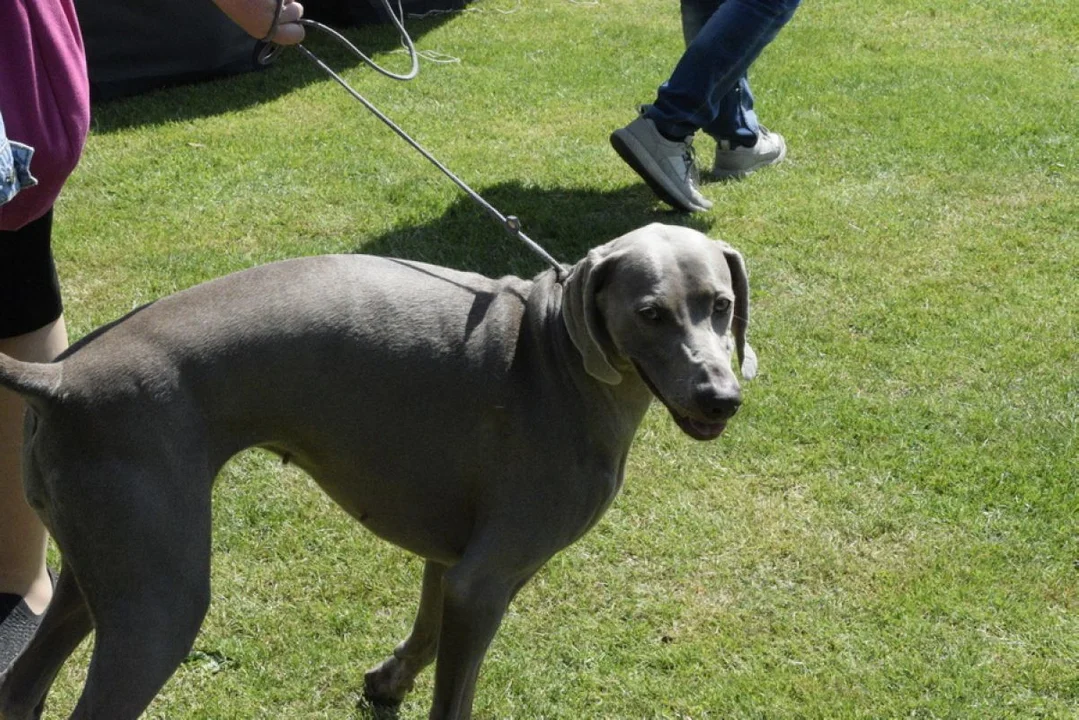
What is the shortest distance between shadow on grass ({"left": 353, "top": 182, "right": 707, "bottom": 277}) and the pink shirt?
Result: 9.52 ft

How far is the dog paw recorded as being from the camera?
10.9ft

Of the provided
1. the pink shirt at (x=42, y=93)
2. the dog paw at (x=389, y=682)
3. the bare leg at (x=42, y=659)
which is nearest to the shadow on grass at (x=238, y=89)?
the pink shirt at (x=42, y=93)

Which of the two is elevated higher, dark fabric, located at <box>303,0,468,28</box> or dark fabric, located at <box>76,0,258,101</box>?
dark fabric, located at <box>76,0,258,101</box>

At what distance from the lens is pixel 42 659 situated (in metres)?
2.85

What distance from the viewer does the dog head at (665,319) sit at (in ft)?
8.08

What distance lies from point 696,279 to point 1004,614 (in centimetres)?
178

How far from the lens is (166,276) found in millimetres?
5559

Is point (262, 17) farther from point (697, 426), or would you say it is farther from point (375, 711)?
point (375, 711)

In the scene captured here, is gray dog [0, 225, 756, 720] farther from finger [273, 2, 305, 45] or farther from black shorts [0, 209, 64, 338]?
finger [273, 2, 305, 45]

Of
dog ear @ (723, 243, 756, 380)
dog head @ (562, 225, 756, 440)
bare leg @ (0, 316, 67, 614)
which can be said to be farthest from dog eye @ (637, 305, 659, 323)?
bare leg @ (0, 316, 67, 614)

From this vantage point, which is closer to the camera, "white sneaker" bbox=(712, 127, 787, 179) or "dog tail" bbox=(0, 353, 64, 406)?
"dog tail" bbox=(0, 353, 64, 406)

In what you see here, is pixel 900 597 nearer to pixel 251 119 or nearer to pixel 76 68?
pixel 76 68

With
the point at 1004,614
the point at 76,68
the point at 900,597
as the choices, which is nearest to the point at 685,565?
the point at 900,597

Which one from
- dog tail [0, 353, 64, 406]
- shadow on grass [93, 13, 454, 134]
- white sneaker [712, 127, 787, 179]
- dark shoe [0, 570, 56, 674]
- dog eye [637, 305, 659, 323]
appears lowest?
shadow on grass [93, 13, 454, 134]
